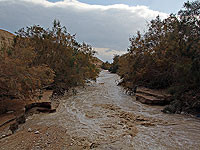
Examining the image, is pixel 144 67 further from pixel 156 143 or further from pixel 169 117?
pixel 156 143

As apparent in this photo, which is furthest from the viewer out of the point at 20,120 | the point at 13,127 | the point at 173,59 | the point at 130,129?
the point at 173,59

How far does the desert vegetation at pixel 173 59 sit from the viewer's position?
6242mm

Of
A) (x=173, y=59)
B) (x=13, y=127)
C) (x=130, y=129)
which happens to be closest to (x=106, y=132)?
(x=130, y=129)

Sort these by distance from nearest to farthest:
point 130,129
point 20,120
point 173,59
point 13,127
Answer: point 13,127 < point 130,129 < point 20,120 < point 173,59

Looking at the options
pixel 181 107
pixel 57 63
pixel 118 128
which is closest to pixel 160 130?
pixel 118 128

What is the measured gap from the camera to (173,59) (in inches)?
314

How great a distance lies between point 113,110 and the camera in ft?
23.0

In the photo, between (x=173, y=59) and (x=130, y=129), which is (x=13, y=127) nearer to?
(x=130, y=129)

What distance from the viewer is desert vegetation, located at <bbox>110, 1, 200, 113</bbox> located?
6242mm

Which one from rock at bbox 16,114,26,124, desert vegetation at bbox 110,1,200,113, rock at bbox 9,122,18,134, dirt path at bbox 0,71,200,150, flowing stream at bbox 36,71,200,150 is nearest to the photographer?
dirt path at bbox 0,71,200,150

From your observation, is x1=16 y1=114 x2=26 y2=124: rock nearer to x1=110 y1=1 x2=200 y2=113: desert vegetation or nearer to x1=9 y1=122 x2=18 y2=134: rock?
x1=9 y1=122 x2=18 y2=134: rock

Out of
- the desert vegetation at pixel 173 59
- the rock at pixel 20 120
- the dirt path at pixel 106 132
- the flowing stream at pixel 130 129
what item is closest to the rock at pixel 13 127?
the dirt path at pixel 106 132

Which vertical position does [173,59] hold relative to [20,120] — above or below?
above

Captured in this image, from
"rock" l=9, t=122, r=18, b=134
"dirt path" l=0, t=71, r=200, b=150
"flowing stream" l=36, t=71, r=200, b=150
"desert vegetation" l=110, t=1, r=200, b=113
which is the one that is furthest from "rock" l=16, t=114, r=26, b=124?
"desert vegetation" l=110, t=1, r=200, b=113
